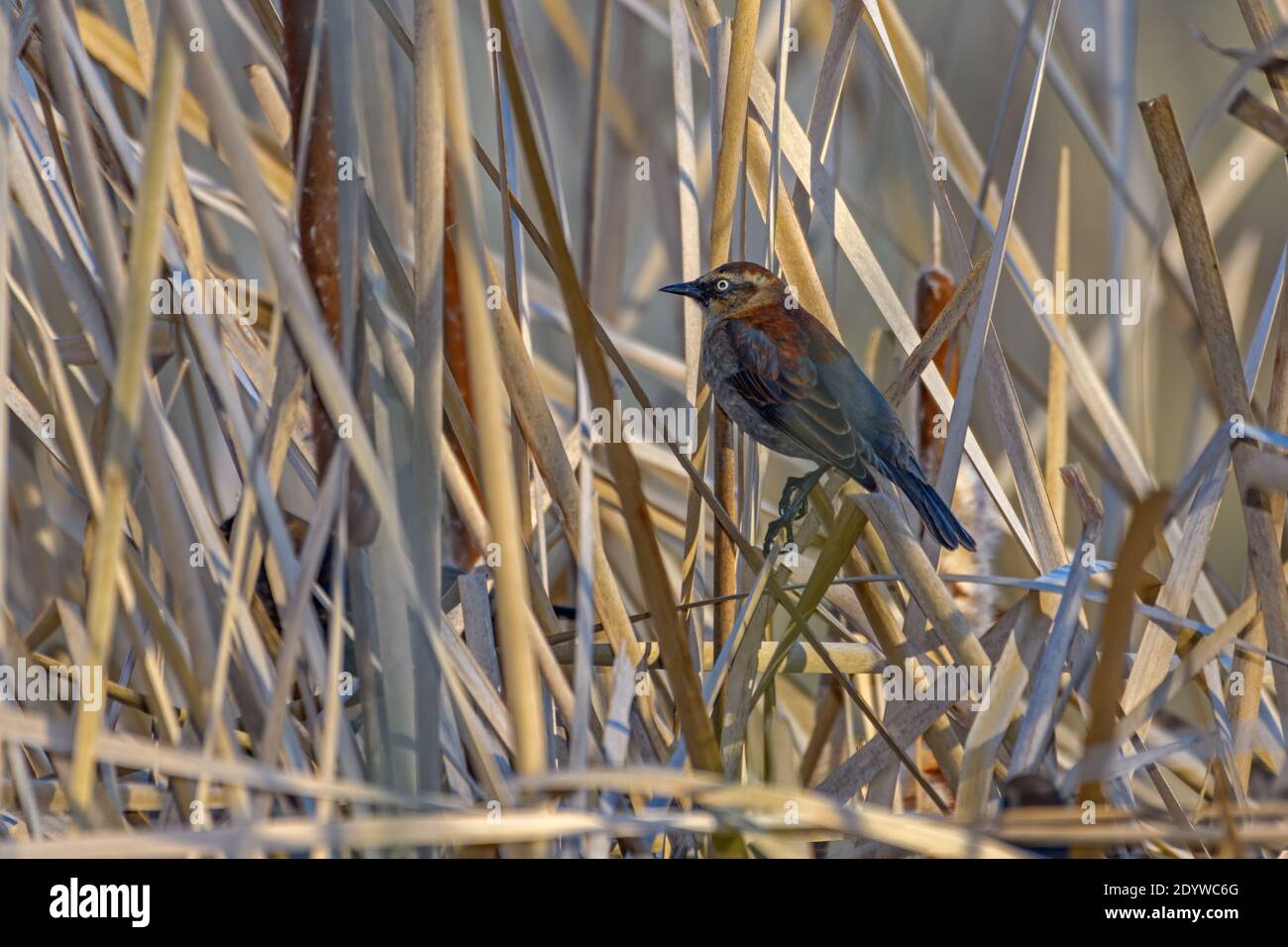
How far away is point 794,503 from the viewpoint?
2348 millimetres

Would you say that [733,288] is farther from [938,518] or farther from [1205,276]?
[1205,276]

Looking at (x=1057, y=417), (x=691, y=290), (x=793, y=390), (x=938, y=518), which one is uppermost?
(x=691, y=290)

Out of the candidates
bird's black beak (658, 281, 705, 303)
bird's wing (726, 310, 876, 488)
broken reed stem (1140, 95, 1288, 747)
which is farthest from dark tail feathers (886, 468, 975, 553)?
bird's black beak (658, 281, 705, 303)

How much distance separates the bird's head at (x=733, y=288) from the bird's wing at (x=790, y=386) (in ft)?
0.26

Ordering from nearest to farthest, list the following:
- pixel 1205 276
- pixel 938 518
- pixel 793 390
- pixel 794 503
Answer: pixel 1205 276 < pixel 938 518 < pixel 794 503 < pixel 793 390

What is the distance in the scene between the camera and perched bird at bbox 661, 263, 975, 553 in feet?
7.10

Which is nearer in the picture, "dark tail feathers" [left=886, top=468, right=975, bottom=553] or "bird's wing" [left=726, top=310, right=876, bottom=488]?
"dark tail feathers" [left=886, top=468, right=975, bottom=553]

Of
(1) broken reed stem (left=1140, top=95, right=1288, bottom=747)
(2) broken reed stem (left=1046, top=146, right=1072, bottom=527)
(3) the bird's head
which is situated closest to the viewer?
(1) broken reed stem (left=1140, top=95, right=1288, bottom=747)

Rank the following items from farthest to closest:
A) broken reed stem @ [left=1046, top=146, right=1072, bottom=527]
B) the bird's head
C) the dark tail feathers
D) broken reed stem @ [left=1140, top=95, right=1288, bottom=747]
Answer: broken reed stem @ [left=1046, top=146, right=1072, bottom=527]
the bird's head
the dark tail feathers
broken reed stem @ [left=1140, top=95, right=1288, bottom=747]

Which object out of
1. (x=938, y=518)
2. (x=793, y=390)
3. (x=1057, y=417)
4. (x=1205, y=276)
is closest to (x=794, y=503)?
(x=793, y=390)

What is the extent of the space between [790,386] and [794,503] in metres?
0.31

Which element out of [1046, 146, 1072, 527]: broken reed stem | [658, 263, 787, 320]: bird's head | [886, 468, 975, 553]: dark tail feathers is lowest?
[886, 468, 975, 553]: dark tail feathers

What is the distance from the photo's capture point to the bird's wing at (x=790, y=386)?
2309mm

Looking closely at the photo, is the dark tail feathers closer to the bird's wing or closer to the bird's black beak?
the bird's wing
